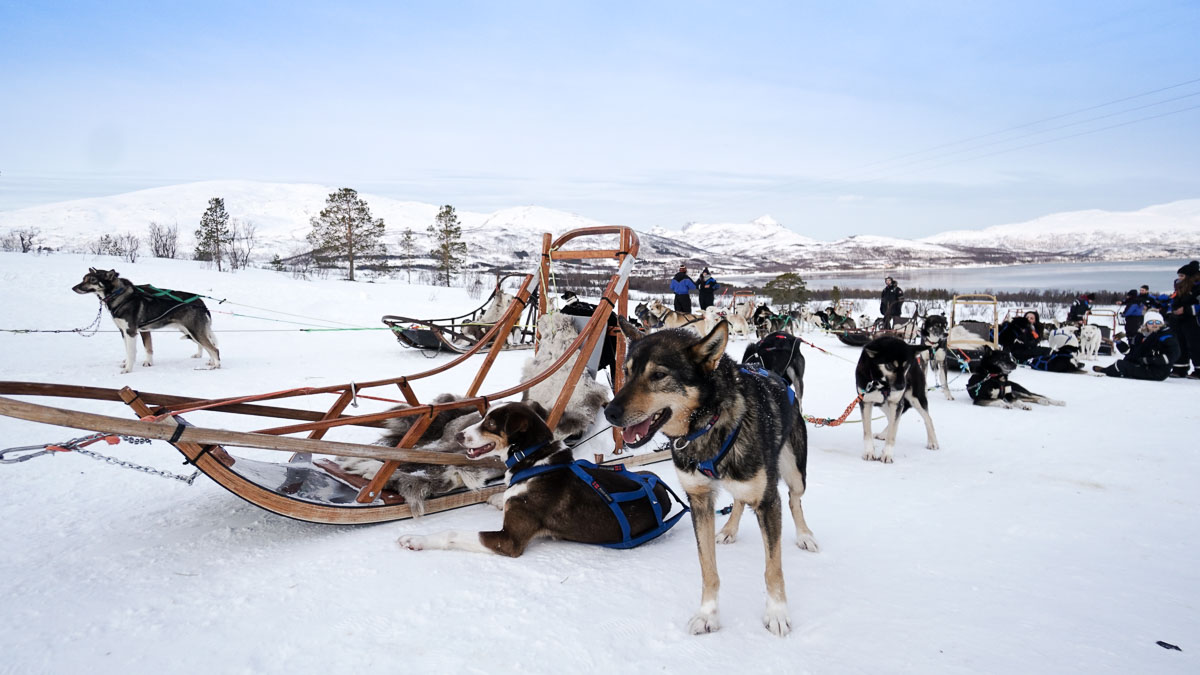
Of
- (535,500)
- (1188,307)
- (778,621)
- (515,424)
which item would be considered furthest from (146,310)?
(1188,307)

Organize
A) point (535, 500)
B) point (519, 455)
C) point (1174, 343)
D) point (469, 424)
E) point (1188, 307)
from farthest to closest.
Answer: point (1174, 343)
point (1188, 307)
point (469, 424)
point (519, 455)
point (535, 500)

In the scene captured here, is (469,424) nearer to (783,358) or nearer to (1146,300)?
(783,358)

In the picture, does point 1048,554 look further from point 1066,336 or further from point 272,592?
point 1066,336

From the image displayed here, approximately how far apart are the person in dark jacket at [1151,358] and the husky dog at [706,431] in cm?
1192

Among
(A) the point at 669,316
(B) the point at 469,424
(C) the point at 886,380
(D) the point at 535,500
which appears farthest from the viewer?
(A) the point at 669,316

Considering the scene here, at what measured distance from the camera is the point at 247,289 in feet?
55.8

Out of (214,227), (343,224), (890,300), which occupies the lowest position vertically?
(890,300)

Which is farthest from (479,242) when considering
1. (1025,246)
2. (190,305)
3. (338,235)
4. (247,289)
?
(1025,246)

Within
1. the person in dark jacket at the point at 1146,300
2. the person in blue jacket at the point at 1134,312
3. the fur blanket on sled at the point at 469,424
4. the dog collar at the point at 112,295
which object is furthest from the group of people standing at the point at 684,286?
the dog collar at the point at 112,295

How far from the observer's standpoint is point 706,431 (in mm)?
2320

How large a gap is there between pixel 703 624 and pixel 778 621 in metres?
0.29

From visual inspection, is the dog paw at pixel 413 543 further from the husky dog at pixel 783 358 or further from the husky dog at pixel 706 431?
the husky dog at pixel 783 358

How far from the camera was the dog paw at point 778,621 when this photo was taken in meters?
2.24

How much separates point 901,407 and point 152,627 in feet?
18.3
